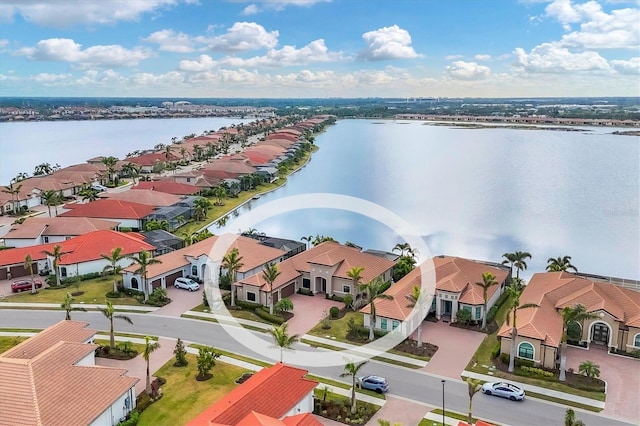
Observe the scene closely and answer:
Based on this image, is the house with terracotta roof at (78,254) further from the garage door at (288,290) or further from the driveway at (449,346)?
the driveway at (449,346)

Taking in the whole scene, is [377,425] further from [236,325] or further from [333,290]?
[333,290]

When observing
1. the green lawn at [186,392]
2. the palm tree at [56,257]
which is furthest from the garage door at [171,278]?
the green lawn at [186,392]

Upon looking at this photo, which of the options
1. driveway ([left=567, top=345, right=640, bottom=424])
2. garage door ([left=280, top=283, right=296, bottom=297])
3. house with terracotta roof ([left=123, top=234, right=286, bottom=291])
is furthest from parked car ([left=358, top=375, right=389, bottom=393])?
house with terracotta roof ([left=123, top=234, right=286, bottom=291])

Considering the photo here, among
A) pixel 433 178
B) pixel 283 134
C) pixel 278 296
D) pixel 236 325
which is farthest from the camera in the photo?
pixel 283 134

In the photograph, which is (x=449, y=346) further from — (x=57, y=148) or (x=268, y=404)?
(x=57, y=148)

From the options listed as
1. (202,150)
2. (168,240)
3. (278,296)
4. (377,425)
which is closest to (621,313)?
(377,425)

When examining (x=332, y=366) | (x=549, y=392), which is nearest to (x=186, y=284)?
(x=332, y=366)
